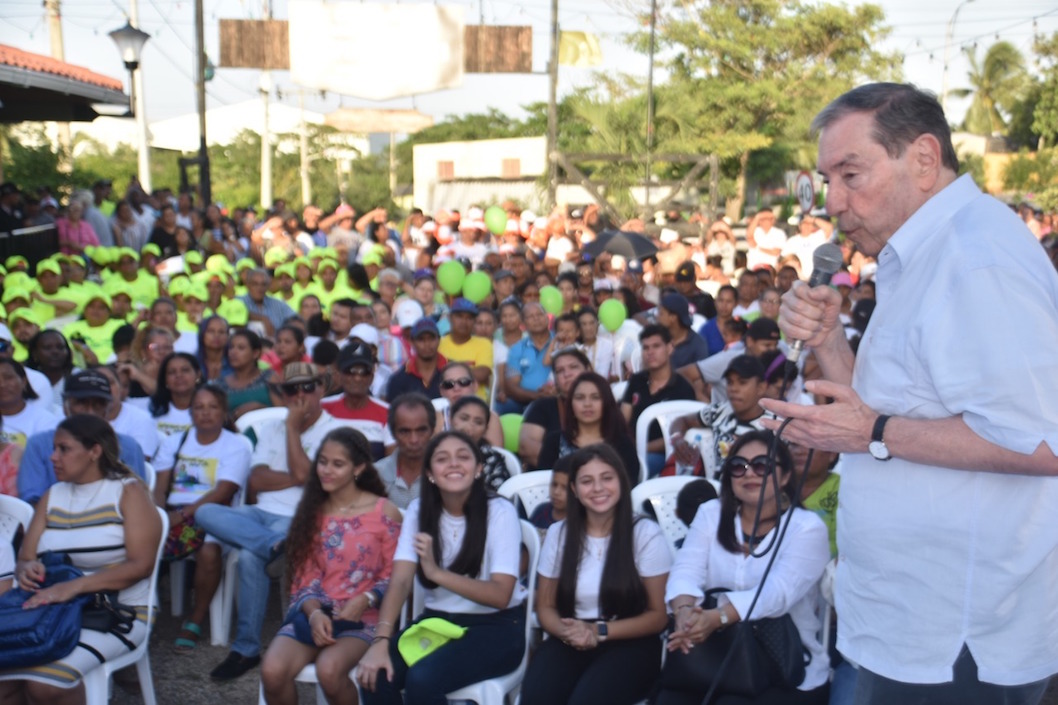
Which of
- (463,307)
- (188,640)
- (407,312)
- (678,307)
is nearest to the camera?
(188,640)

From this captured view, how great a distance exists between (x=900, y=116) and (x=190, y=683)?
13.7 ft

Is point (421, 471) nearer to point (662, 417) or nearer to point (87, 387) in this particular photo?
point (87, 387)

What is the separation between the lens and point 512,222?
52.0ft

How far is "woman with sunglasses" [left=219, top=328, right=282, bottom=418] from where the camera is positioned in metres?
6.75

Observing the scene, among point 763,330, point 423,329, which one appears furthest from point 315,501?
point 763,330

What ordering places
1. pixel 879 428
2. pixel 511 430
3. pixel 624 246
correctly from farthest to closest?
pixel 624 246
pixel 511 430
pixel 879 428

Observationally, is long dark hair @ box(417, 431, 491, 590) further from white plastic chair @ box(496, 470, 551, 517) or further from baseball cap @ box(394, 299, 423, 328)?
baseball cap @ box(394, 299, 423, 328)

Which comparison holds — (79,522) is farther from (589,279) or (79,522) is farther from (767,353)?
(589,279)

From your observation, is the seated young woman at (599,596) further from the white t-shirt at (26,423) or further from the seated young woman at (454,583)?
the white t-shirt at (26,423)

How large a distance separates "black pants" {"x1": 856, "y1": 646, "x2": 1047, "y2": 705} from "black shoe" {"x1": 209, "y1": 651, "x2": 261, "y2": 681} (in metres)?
3.68

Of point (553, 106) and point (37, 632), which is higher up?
point (553, 106)

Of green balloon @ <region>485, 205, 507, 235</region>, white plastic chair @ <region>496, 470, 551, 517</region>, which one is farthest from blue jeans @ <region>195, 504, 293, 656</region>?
green balloon @ <region>485, 205, 507, 235</region>

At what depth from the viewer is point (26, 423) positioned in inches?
221

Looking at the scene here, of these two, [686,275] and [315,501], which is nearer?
[315,501]
